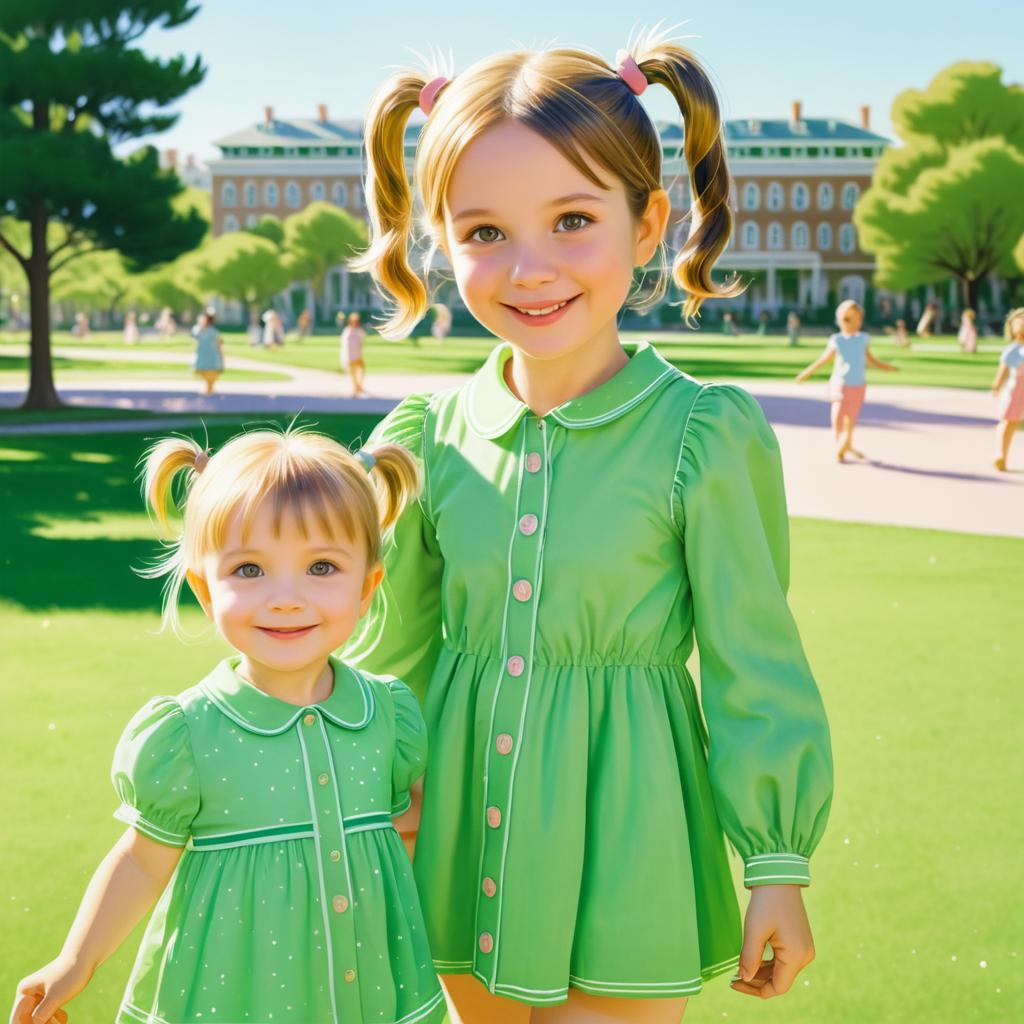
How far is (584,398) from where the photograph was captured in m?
2.28

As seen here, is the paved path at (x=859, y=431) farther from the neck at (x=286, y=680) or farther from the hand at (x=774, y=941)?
the hand at (x=774, y=941)

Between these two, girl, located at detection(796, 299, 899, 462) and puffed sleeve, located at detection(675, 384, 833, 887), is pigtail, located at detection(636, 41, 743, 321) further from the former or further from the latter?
girl, located at detection(796, 299, 899, 462)

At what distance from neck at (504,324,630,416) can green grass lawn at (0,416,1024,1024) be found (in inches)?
71.7

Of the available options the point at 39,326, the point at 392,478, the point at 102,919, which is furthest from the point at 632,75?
the point at 39,326

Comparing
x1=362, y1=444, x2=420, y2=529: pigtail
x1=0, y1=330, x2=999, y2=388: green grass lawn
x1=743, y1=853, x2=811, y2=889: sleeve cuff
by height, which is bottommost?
x1=0, y1=330, x2=999, y2=388: green grass lawn

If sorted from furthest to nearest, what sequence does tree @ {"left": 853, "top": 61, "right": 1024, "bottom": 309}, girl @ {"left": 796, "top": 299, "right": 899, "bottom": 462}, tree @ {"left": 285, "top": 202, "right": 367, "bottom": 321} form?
tree @ {"left": 285, "top": 202, "right": 367, "bottom": 321}
tree @ {"left": 853, "top": 61, "right": 1024, "bottom": 309}
girl @ {"left": 796, "top": 299, "right": 899, "bottom": 462}

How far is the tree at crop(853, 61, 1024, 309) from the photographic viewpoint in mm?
48344

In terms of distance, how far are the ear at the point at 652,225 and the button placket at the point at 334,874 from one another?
0.89 m

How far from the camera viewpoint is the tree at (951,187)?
159ft

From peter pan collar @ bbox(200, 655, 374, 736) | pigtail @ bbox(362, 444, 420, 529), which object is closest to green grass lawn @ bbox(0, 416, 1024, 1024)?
peter pan collar @ bbox(200, 655, 374, 736)

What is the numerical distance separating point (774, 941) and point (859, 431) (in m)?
15.9

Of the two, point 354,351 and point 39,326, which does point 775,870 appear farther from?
point 39,326

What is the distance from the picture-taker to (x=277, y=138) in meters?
97.8

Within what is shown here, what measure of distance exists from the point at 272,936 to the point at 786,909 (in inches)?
28.1
